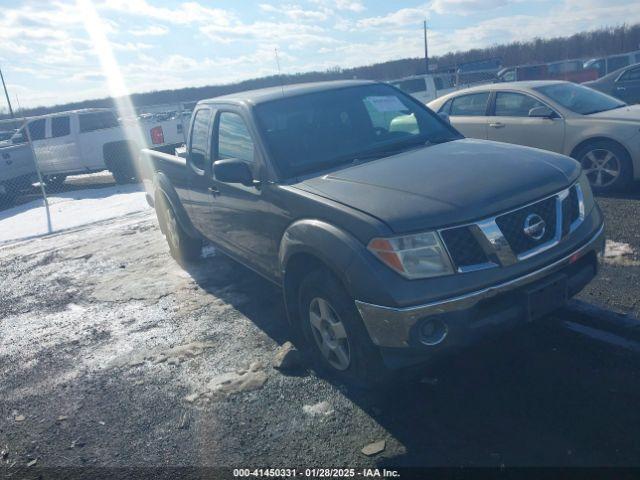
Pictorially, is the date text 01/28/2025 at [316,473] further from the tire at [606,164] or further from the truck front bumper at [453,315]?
the tire at [606,164]

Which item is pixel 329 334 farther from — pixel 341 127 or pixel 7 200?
pixel 7 200

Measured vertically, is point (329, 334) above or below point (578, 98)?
below

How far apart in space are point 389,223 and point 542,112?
18.9 ft

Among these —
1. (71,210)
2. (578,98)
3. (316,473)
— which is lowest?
(316,473)

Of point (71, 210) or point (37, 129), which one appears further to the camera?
point (37, 129)

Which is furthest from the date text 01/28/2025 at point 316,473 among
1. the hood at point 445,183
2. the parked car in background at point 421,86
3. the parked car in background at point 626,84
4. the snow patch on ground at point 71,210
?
the parked car in background at point 421,86

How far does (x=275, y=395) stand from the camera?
349 centimetres

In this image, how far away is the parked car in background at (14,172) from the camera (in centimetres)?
1280

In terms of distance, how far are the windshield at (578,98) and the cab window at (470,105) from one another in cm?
89

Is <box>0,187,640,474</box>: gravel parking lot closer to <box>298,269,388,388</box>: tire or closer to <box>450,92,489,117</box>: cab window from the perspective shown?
<box>298,269,388,388</box>: tire

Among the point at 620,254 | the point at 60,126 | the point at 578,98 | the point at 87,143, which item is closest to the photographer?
the point at 620,254

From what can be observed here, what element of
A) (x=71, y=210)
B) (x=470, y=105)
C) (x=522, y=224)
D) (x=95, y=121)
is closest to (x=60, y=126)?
(x=95, y=121)

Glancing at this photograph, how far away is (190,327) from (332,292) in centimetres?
213

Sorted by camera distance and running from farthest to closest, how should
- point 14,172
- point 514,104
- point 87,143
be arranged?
point 87,143 < point 14,172 < point 514,104
